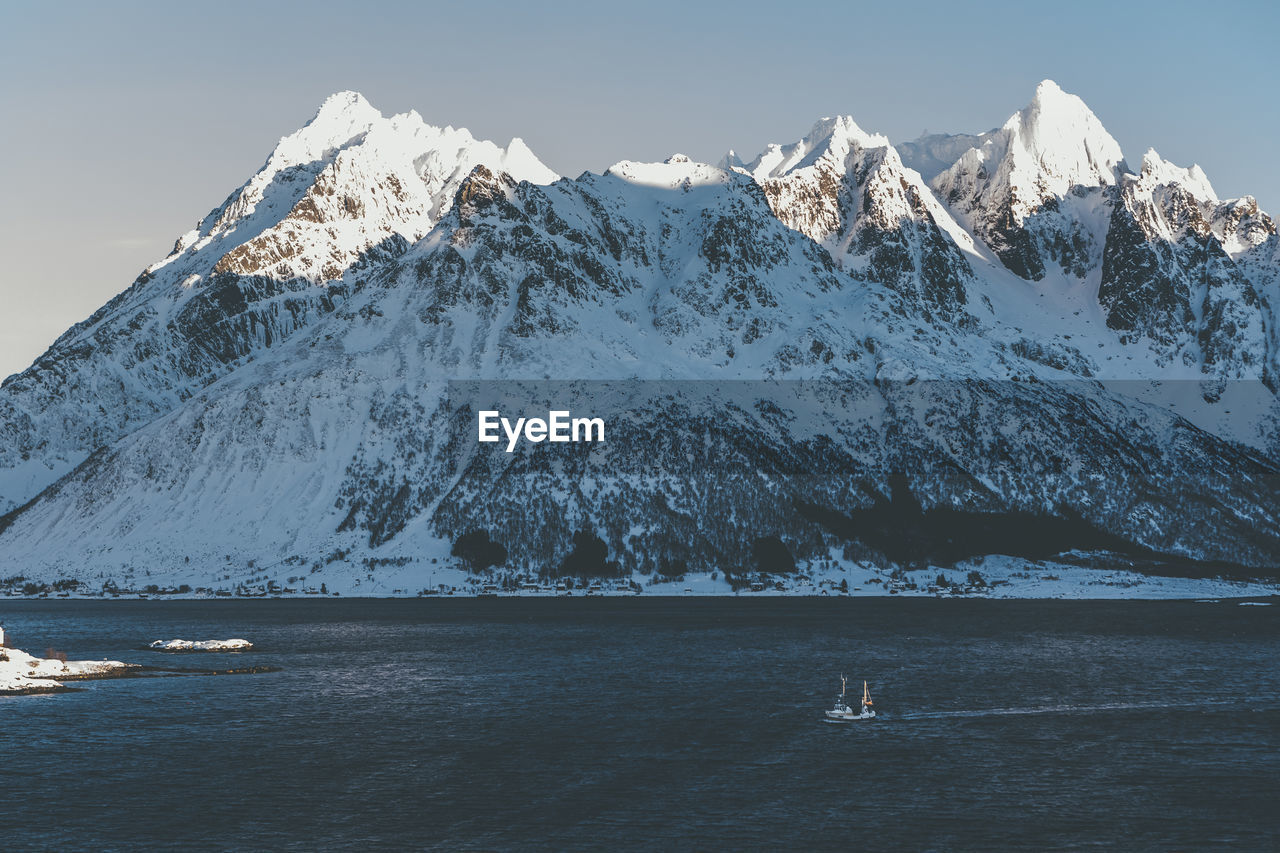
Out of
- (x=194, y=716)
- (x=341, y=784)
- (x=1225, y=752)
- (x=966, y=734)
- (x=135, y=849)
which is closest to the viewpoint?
(x=135, y=849)

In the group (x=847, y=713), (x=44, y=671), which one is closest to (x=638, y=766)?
(x=847, y=713)

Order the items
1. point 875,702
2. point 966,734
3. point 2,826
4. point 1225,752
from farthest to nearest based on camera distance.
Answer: point 875,702, point 966,734, point 1225,752, point 2,826

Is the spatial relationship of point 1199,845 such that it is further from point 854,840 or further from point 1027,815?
point 854,840

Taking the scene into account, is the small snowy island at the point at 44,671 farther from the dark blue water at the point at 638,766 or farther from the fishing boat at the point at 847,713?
the fishing boat at the point at 847,713

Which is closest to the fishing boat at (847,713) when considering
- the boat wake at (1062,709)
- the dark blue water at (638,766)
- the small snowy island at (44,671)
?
the dark blue water at (638,766)

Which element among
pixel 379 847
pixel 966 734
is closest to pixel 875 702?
pixel 966 734

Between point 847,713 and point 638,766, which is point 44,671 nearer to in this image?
point 638,766

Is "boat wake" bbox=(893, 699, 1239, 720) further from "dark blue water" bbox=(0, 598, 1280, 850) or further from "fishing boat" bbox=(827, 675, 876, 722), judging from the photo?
"fishing boat" bbox=(827, 675, 876, 722)

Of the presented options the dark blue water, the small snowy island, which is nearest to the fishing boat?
the dark blue water

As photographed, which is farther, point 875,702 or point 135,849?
point 875,702
